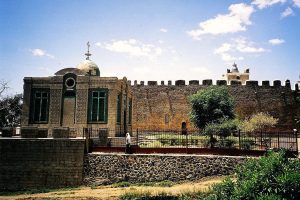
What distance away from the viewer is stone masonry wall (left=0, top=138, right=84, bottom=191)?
16516 millimetres

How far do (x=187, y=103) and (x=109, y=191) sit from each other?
81.7ft

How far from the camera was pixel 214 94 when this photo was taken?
2886cm

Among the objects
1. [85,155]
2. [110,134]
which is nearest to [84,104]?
[110,134]

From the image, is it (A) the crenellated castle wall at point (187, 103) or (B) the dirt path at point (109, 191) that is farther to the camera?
(A) the crenellated castle wall at point (187, 103)

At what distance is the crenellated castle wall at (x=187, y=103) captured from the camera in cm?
3791

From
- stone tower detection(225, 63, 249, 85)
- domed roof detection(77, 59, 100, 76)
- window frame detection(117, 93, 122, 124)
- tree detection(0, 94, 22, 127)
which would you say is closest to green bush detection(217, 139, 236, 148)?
→ window frame detection(117, 93, 122, 124)


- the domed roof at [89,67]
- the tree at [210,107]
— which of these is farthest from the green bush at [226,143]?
the domed roof at [89,67]

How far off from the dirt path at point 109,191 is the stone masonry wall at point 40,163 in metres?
1.28

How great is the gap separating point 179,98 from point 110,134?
19581 mm

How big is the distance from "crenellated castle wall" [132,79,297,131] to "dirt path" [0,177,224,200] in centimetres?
2245

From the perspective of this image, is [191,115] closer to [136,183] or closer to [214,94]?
[214,94]

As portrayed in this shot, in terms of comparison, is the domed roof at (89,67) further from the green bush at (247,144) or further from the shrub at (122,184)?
the green bush at (247,144)

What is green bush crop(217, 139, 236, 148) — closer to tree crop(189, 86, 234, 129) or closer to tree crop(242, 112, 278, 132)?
tree crop(189, 86, 234, 129)

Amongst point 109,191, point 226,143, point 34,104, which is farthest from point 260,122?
point 109,191
